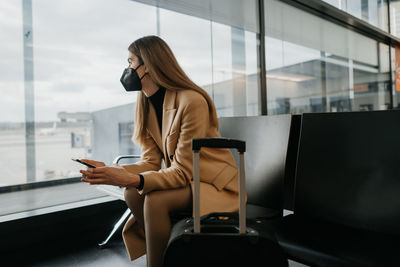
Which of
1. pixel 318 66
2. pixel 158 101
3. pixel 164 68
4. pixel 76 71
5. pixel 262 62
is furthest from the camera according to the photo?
pixel 318 66

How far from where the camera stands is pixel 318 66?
3.91m

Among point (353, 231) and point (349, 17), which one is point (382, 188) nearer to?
point (353, 231)

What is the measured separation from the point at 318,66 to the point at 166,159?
3244mm

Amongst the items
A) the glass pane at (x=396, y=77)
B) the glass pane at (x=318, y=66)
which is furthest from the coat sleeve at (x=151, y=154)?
the glass pane at (x=396, y=77)

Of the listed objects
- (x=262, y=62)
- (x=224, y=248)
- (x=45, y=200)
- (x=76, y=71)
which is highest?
(x=262, y=62)

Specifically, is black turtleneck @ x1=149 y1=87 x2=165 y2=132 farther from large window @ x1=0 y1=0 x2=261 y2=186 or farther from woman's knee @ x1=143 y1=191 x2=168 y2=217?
large window @ x1=0 y1=0 x2=261 y2=186

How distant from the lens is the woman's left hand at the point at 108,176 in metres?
1.07

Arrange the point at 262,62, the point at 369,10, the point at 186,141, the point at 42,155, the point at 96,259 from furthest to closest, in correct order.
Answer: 1. the point at 369,10
2. the point at 262,62
3. the point at 42,155
4. the point at 96,259
5. the point at 186,141

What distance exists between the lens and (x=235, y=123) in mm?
1799

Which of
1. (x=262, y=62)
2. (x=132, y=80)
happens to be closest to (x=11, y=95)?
(x=132, y=80)

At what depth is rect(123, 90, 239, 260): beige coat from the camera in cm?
117

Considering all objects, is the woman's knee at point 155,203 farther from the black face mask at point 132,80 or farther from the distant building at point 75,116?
the distant building at point 75,116

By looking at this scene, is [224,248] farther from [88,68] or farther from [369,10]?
[369,10]

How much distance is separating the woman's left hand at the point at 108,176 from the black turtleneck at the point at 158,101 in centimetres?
43
